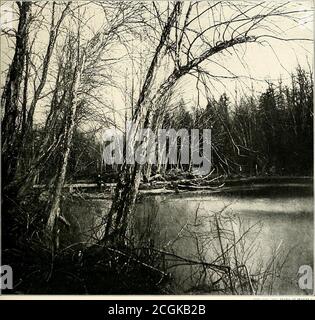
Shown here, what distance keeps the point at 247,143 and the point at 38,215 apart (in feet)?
2.69

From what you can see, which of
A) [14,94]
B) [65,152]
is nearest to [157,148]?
[65,152]

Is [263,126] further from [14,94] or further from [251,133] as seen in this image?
[14,94]

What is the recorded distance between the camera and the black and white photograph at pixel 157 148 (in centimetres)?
155

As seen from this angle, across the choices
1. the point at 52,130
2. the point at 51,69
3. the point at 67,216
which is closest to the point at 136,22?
the point at 51,69

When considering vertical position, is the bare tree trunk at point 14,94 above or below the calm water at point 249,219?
above

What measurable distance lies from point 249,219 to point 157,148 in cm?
42

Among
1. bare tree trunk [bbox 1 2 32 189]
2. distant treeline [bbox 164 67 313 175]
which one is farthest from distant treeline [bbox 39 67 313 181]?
bare tree trunk [bbox 1 2 32 189]

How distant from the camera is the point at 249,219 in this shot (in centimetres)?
157

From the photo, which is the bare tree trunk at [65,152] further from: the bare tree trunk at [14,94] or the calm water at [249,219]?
the bare tree trunk at [14,94]

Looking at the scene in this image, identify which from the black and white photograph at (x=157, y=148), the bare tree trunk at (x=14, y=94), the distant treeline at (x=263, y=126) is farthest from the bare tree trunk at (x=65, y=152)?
the distant treeline at (x=263, y=126)

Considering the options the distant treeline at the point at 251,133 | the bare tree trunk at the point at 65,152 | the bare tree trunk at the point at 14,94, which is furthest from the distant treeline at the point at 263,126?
the bare tree trunk at the point at 14,94

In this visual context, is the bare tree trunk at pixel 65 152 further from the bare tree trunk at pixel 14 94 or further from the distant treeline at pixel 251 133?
the bare tree trunk at pixel 14 94
